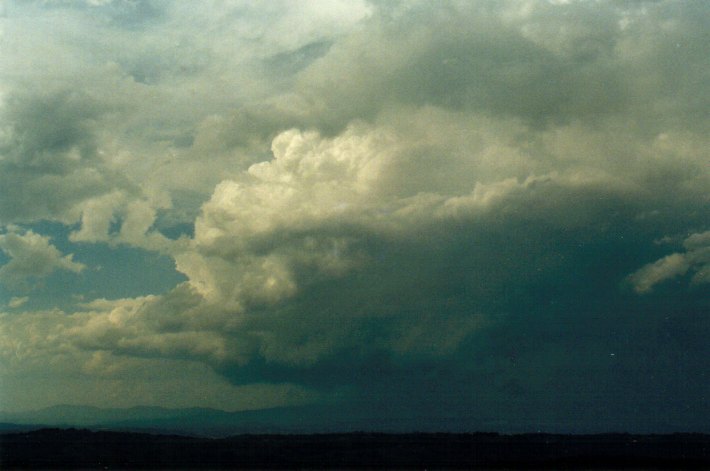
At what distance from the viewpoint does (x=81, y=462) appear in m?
174

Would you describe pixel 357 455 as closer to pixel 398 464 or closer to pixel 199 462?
pixel 398 464

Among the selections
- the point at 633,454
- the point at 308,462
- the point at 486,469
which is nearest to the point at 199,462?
the point at 308,462

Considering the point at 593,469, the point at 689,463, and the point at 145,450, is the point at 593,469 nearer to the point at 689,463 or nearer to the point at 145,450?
the point at 689,463

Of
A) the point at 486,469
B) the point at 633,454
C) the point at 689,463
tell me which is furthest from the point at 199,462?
the point at 689,463

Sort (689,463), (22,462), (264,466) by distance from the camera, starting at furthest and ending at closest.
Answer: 1. (689,463)
2. (264,466)
3. (22,462)

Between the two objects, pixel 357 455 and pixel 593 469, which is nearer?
pixel 593 469

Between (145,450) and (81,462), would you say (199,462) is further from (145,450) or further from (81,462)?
(81,462)

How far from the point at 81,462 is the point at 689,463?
175119 mm

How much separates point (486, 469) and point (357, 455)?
38295 mm

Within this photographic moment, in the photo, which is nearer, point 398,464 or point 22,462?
point 22,462

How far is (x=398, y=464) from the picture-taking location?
7544 inches

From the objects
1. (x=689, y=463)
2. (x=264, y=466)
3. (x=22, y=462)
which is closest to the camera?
(x=22, y=462)

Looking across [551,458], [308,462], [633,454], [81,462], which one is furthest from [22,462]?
[633,454]

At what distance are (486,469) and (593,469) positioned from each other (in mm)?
29320
